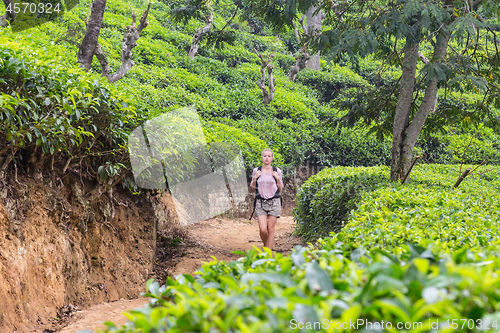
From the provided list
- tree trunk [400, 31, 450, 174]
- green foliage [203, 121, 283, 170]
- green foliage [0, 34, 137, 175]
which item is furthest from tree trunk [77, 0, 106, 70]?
tree trunk [400, 31, 450, 174]

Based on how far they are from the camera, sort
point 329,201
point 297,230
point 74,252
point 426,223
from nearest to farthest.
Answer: point 426,223
point 74,252
point 329,201
point 297,230

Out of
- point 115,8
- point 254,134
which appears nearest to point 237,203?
point 254,134

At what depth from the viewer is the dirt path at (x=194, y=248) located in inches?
147

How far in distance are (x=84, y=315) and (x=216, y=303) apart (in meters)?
3.35

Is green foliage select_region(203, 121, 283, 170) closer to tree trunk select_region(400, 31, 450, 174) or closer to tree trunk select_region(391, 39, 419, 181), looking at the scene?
tree trunk select_region(391, 39, 419, 181)

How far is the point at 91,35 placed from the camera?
6367mm

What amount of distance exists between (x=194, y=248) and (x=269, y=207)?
192 cm

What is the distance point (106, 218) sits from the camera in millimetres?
4770

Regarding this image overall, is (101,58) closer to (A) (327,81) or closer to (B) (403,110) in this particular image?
(B) (403,110)

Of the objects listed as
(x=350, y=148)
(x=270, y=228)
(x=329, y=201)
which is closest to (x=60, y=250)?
(x=270, y=228)

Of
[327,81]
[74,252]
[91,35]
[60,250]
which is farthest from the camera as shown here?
[327,81]

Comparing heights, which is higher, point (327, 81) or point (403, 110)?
point (403, 110)

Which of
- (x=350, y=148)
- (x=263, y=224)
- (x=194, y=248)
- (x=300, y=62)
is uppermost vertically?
(x=300, y=62)

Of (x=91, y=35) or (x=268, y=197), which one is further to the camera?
(x=91, y=35)
